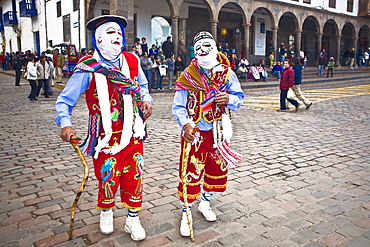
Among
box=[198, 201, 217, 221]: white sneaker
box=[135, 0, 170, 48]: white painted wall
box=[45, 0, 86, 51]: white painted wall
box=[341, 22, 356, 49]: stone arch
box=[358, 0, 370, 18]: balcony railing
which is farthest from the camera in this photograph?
box=[341, 22, 356, 49]: stone arch

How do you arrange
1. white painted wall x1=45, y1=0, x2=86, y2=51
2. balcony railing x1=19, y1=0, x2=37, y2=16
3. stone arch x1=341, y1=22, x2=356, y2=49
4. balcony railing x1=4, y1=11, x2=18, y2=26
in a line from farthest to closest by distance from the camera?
stone arch x1=341, y1=22, x2=356, y2=49 → balcony railing x1=4, y1=11, x2=18, y2=26 → balcony railing x1=19, y1=0, x2=37, y2=16 → white painted wall x1=45, y1=0, x2=86, y2=51

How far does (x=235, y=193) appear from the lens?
405 centimetres

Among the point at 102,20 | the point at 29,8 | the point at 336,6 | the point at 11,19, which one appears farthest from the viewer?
the point at 11,19

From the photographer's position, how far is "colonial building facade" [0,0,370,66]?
20453 millimetres

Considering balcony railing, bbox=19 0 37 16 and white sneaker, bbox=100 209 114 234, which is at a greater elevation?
balcony railing, bbox=19 0 37 16

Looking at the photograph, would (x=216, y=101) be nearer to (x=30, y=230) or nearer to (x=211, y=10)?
(x=30, y=230)

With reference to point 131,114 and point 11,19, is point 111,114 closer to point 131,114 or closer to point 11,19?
point 131,114

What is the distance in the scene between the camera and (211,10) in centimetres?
2141

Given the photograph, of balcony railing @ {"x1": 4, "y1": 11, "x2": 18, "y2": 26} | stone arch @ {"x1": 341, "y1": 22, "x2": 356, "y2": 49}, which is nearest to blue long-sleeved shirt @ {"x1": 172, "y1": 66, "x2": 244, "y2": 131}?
balcony railing @ {"x1": 4, "y1": 11, "x2": 18, "y2": 26}

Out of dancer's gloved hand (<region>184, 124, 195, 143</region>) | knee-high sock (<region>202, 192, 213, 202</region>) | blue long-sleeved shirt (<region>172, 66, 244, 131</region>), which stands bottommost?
knee-high sock (<region>202, 192, 213, 202</region>)

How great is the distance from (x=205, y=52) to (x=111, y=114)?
3.30 feet

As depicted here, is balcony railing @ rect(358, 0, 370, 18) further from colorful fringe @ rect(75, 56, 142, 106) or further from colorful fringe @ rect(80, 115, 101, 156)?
colorful fringe @ rect(80, 115, 101, 156)

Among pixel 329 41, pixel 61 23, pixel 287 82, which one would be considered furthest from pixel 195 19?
pixel 329 41

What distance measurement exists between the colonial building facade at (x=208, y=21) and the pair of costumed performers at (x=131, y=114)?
14688 millimetres
